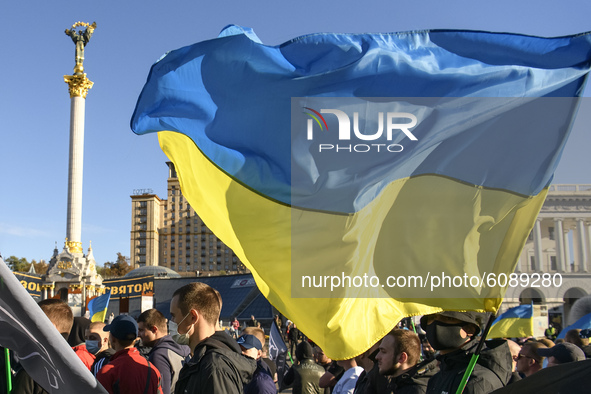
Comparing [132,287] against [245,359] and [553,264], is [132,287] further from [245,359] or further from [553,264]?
[553,264]

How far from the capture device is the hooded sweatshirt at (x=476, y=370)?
346 centimetres

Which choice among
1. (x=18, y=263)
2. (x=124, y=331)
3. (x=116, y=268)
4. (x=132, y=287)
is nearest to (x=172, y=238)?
(x=116, y=268)

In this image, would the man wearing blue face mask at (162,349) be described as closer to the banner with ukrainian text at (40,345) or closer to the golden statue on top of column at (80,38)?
the banner with ukrainian text at (40,345)

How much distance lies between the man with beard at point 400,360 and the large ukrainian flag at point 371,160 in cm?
87

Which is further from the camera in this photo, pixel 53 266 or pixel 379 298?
pixel 53 266

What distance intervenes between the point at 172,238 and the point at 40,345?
156m

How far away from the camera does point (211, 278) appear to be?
51.4 metres

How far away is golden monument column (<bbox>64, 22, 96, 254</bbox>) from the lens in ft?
169

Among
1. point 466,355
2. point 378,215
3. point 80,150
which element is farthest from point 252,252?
point 80,150

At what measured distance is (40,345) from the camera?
231 centimetres

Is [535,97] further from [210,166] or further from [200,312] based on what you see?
[200,312]

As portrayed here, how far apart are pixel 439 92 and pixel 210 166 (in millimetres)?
1585

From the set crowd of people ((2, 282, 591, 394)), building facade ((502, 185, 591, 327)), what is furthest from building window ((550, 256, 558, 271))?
crowd of people ((2, 282, 591, 394))

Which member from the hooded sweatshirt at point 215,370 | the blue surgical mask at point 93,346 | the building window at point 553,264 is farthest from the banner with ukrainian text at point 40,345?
the building window at point 553,264
